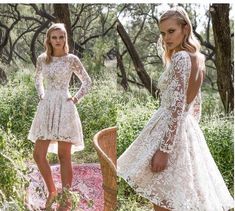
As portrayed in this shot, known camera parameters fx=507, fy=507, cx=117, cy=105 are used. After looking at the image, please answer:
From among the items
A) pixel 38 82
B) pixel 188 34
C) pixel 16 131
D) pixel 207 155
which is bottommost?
pixel 16 131

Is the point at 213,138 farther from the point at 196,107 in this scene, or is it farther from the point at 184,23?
the point at 184,23

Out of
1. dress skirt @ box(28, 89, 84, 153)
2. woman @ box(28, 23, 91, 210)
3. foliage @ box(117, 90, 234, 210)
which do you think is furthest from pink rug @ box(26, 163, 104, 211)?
dress skirt @ box(28, 89, 84, 153)

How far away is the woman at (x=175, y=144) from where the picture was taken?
1.90 meters

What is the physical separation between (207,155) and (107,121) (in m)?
2.55

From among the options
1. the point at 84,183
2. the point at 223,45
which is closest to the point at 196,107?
the point at 84,183

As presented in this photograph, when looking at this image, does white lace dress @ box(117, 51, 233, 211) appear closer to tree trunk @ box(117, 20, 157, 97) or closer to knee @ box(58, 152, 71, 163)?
knee @ box(58, 152, 71, 163)

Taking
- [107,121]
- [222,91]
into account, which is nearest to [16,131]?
[107,121]

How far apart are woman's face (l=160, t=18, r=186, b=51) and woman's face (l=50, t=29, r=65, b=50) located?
3.65 ft

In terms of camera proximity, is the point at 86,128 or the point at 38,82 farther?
the point at 86,128

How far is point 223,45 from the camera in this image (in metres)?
5.12

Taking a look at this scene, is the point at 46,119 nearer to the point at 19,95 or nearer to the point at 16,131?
the point at 16,131

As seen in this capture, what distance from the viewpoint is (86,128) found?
4660 mm

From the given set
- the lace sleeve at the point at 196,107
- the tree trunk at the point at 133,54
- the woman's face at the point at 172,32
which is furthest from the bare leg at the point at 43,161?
the tree trunk at the point at 133,54

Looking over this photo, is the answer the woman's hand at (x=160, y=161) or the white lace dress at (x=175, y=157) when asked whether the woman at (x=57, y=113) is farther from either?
the woman's hand at (x=160, y=161)
